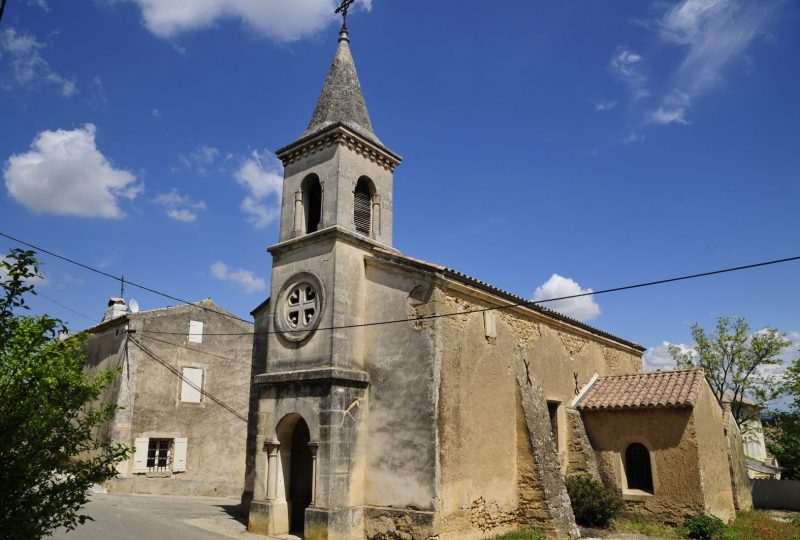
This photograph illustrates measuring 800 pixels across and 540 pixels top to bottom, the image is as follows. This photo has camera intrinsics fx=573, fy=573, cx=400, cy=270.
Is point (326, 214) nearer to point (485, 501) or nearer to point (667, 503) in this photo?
point (485, 501)

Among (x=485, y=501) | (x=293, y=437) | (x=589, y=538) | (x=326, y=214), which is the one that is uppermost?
(x=326, y=214)

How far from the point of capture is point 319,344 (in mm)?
13570

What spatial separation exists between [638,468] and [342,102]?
12908mm

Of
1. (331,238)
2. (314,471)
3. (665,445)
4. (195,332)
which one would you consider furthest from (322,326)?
(195,332)

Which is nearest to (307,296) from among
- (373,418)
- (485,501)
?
(373,418)

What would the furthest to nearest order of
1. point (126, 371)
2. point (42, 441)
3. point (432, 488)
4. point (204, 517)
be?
1. point (126, 371)
2. point (204, 517)
3. point (432, 488)
4. point (42, 441)

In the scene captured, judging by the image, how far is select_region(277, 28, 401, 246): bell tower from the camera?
14.5 metres

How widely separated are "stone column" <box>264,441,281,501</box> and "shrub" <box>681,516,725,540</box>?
997 centimetres

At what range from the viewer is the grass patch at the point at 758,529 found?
1398 cm

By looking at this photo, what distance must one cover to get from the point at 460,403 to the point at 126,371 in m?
15.1

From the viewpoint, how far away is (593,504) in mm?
14484

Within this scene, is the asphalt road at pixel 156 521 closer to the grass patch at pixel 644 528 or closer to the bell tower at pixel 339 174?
the bell tower at pixel 339 174

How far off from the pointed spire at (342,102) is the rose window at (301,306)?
4184 mm

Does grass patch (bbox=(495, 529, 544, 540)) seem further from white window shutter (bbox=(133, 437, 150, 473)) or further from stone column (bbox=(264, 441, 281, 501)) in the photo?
white window shutter (bbox=(133, 437, 150, 473))
